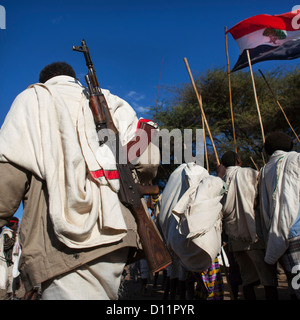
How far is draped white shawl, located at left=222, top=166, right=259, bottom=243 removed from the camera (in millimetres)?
3951

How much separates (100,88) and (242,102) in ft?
50.0

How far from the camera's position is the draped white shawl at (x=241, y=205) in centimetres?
395

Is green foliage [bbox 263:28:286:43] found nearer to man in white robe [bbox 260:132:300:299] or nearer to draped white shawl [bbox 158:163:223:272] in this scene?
draped white shawl [bbox 158:163:223:272]

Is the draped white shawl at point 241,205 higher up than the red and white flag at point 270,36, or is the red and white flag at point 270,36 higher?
the red and white flag at point 270,36

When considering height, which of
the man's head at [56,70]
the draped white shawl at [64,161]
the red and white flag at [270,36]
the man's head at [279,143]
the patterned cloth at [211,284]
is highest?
the red and white flag at [270,36]

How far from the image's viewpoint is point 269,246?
9.96 ft

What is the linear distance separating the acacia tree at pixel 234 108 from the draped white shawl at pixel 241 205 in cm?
978

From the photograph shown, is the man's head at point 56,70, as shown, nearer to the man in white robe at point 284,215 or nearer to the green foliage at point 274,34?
the man in white robe at point 284,215

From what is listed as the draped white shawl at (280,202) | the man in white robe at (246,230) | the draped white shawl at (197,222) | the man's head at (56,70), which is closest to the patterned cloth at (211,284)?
the man in white robe at (246,230)

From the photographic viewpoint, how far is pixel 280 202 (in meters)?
3.06

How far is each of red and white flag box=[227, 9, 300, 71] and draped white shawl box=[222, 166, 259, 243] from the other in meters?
4.58

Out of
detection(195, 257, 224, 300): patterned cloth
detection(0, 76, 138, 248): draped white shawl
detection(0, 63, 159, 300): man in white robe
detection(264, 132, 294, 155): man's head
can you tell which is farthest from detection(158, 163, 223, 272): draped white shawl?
detection(0, 76, 138, 248): draped white shawl
